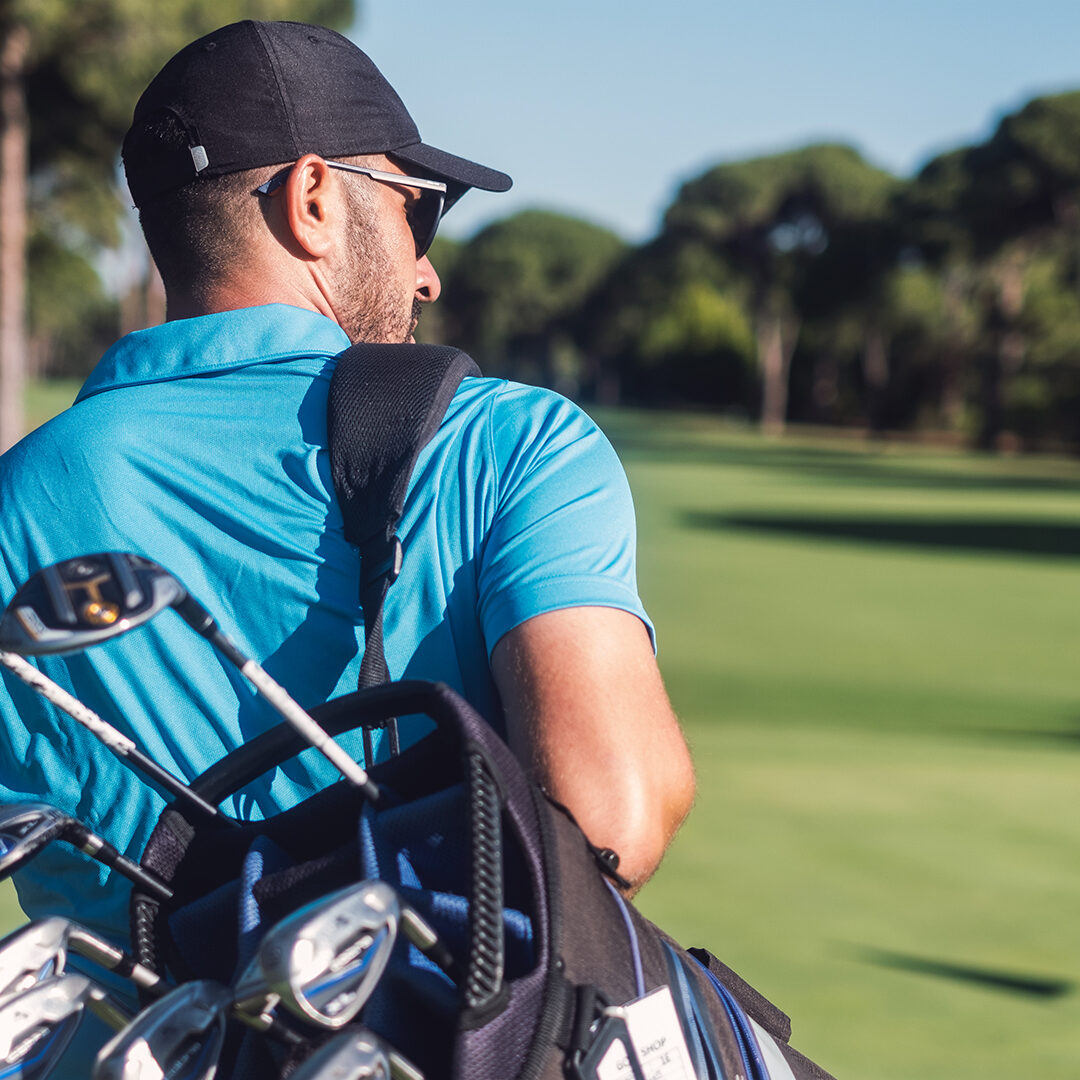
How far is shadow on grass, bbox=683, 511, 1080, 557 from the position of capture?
18672mm

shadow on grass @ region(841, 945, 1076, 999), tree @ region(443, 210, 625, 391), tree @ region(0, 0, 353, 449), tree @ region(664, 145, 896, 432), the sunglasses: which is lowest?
tree @ region(443, 210, 625, 391)

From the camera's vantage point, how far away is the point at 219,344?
1.76 metres

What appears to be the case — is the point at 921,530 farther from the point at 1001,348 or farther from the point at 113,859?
the point at 1001,348

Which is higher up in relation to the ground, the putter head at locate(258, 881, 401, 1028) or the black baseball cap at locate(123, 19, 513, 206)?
the black baseball cap at locate(123, 19, 513, 206)

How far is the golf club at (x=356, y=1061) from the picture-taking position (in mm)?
1131

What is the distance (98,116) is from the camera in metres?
26.2

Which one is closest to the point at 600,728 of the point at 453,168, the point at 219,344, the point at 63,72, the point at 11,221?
the point at 219,344

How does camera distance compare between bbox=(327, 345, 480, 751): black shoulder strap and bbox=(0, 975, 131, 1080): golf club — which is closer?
bbox=(0, 975, 131, 1080): golf club

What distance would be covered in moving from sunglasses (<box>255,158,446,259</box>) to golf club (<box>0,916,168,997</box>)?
2.94 ft

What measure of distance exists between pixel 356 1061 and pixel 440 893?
0.18 meters

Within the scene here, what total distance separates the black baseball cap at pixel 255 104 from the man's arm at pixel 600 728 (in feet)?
2.25

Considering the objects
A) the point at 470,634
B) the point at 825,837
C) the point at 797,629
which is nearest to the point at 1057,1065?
the point at 825,837

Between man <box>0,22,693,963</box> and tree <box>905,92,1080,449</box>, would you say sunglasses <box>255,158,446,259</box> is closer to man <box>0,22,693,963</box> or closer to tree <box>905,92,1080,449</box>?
man <box>0,22,693,963</box>

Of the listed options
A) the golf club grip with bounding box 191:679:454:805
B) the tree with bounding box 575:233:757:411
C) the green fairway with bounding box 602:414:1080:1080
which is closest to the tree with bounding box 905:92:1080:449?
the tree with bounding box 575:233:757:411
